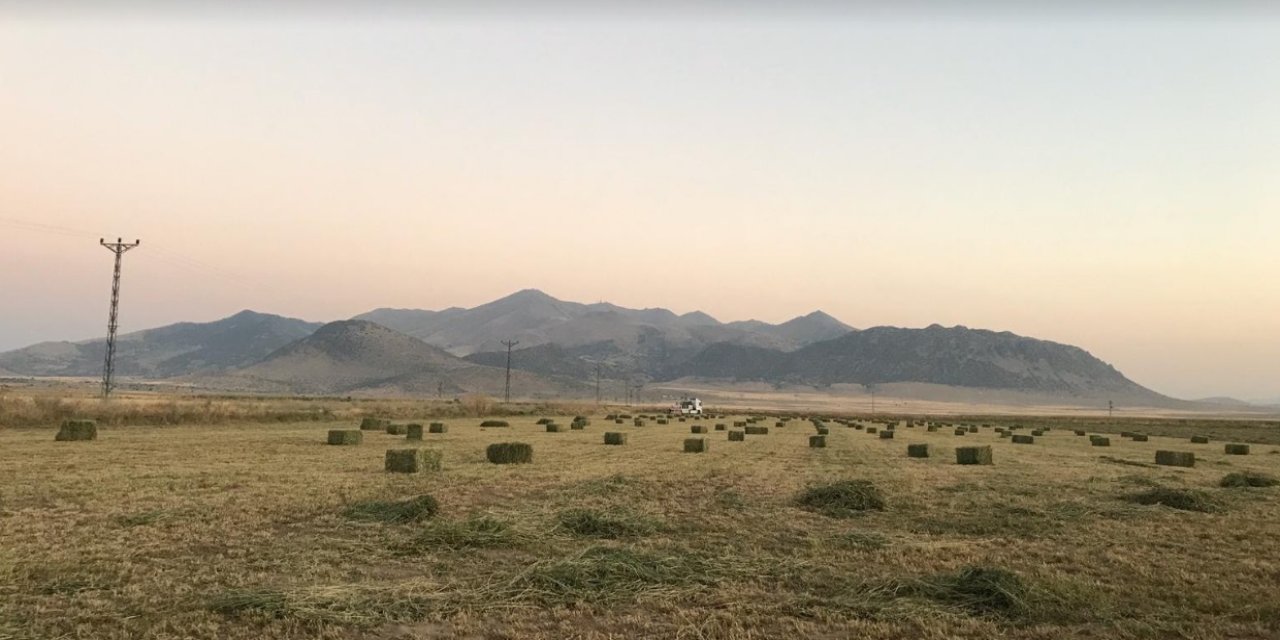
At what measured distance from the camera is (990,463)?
28.8 m

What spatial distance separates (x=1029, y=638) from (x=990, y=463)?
72.1 ft

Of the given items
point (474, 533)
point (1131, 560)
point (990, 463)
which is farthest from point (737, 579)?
point (990, 463)

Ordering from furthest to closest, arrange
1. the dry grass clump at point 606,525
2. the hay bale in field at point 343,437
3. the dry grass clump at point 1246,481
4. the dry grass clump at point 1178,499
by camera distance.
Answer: the hay bale in field at point 343,437 < the dry grass clump at point 1246,481 < the dry grass clump at point 1178,499 < the dry grass clump at point 606,525

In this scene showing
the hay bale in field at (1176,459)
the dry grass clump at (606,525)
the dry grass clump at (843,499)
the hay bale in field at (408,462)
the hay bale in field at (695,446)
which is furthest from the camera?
the hay bale in field at (695,446)

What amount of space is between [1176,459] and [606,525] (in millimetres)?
26093

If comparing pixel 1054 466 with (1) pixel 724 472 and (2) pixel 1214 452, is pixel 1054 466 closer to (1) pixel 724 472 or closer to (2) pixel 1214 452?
(1) pixel 724 472

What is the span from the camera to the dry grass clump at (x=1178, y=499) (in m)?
17.2

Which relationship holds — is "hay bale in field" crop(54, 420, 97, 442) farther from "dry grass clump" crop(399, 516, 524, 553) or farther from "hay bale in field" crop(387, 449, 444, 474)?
"dry grass clump" crop(399, 516, 524, 553)

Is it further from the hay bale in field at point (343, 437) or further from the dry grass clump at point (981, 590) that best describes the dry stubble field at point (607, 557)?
the hay bale in field at point (343, 437)

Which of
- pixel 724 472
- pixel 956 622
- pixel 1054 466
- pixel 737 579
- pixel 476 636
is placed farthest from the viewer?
pixel 1054 466

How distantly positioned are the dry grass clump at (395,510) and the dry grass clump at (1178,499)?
15226mm

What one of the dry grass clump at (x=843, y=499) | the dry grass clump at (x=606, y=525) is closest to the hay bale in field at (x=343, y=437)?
the dry grass clump at (x=606, y=525)

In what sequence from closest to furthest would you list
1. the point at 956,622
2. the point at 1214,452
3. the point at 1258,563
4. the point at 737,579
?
the point at 956,622, the point at 737,579, the point at 1258,563, the point at 1214,452

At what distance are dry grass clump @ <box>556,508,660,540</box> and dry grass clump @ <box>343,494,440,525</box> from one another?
240cm
